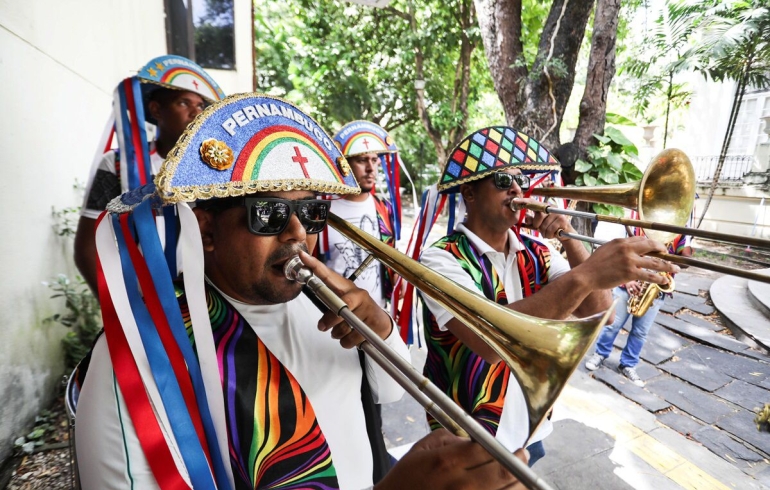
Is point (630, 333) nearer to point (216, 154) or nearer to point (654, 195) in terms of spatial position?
point (654, 195)

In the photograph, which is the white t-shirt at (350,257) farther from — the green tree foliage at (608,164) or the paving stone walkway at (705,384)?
the green tree foliage at (608,164)

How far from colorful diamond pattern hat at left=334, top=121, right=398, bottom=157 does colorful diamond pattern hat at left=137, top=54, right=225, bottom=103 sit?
1357mm

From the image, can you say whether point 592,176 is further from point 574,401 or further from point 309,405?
point 309,405

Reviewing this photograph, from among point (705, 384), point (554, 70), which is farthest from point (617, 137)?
point (705, 384)

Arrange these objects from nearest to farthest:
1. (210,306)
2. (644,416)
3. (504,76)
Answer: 1. (210,306)
2. (644,416)
3. (504,76)

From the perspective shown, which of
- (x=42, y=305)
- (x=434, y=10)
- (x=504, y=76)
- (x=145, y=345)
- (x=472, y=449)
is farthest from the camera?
(x=434, y=10)

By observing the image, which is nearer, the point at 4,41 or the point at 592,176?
the point at 4,41

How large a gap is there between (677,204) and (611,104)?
881 inches

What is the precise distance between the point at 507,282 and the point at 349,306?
3.86ft

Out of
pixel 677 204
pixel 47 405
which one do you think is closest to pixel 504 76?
pixel 677 204

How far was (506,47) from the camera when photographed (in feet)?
17.7

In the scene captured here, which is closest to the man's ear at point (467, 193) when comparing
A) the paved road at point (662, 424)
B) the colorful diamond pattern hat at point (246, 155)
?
the colorful diamond pattern hat at point (246, 155)

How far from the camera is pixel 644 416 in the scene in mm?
3762

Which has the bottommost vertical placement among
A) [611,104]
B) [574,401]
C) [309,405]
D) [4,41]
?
[574,401]
